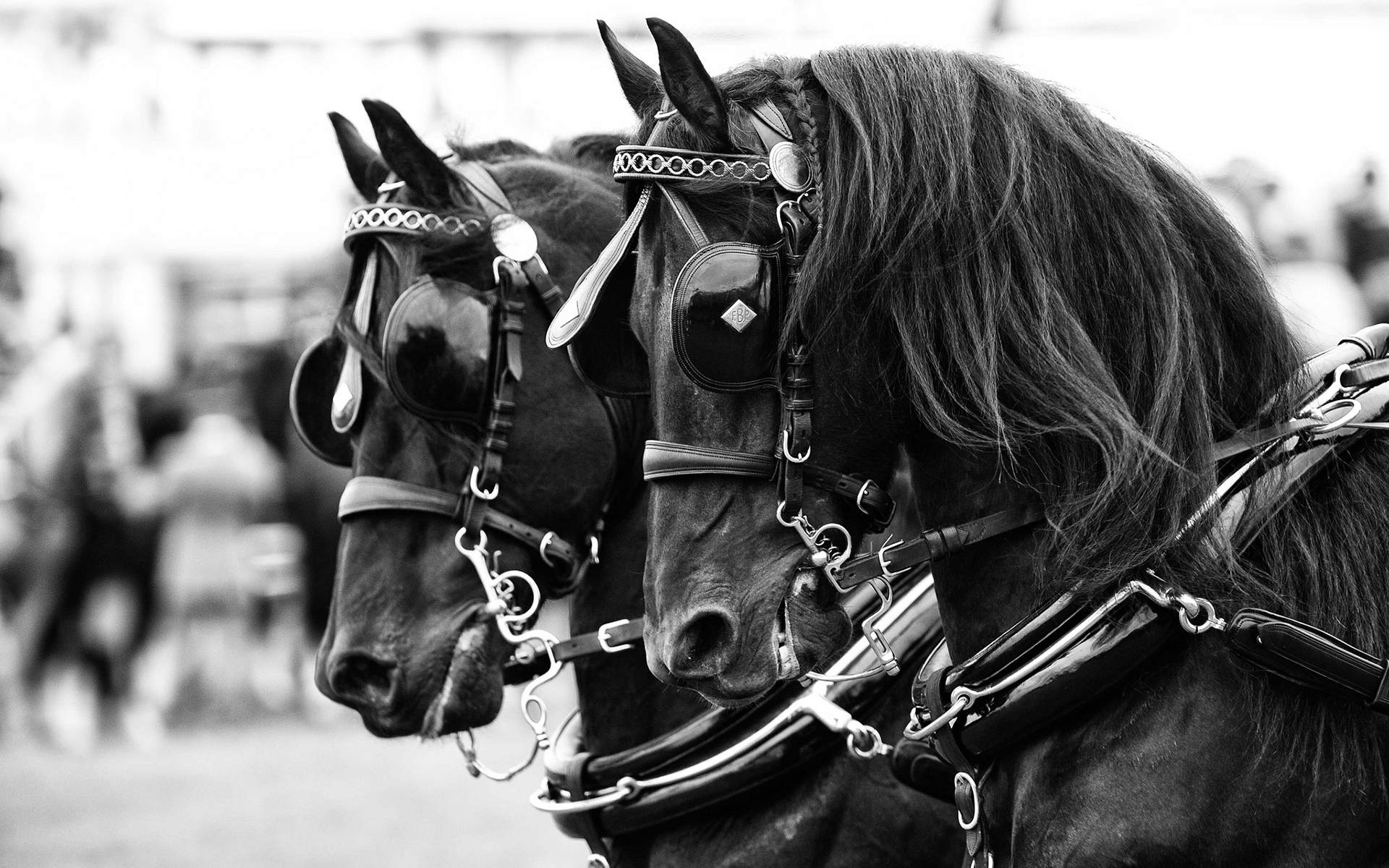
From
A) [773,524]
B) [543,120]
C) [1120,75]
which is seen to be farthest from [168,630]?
[773,524]

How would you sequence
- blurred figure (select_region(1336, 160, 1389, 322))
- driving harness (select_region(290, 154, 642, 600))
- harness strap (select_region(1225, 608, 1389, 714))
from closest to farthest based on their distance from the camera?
harness strap (select_region(1225, 608, 1389, 714)), driving harness (select_region(290, 154, 642, 600)), blurred figure (select_region(1336, 160, 1389, 322))

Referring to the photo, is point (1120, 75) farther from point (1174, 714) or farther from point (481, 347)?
point (1174, 714)

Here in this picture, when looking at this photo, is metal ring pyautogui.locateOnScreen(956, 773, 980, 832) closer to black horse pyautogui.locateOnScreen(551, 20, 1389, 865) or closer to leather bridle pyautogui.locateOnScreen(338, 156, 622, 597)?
black horse pyautogui.locateOnScreen(551, 20, 1389, 865)

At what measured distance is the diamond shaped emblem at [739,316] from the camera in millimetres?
1806

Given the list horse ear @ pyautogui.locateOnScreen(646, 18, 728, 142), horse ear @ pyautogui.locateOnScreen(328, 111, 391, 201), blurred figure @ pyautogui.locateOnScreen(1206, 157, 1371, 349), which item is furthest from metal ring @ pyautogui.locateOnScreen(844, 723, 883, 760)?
blurred figure @ pyautogui.locateOnScreen(1206, 157, 1371, 349)

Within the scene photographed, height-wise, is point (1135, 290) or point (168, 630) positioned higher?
point (1135, 290)

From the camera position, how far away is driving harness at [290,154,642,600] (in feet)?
8.75

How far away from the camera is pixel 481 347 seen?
268cm

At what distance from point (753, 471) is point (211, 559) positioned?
8.16 metres

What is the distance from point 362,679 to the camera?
275 cm

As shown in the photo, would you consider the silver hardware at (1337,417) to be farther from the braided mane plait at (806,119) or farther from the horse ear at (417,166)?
the horse ear at (417,166)

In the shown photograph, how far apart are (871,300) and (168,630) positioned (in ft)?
29.3

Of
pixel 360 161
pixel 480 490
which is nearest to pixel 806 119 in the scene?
pixel 480 490

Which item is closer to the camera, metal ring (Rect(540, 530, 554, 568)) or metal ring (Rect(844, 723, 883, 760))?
metal ring (Rect(844, 723, 883, 760))
